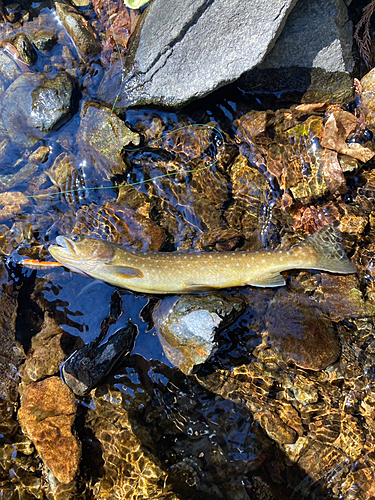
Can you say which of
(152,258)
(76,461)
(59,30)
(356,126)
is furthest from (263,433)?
(59,30)

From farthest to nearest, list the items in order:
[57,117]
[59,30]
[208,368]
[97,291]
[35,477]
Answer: [59,30] → [57,117] → [97,291] → [208,368] → [35,477]

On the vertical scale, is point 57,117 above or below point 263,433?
above

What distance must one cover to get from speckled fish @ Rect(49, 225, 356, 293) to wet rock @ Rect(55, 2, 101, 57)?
393cm

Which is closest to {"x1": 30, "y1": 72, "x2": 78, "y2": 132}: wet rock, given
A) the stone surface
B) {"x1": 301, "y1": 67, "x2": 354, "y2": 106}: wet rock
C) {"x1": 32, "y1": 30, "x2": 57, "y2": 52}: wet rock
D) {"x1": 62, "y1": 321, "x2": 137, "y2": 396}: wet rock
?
{"x1": 32, "y1": 30, "x2": 57, "y2": 52}: wet rock

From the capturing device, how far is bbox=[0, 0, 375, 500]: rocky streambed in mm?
4184

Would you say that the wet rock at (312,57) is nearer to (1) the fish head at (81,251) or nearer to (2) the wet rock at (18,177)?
(1) the fish head at (81,251)

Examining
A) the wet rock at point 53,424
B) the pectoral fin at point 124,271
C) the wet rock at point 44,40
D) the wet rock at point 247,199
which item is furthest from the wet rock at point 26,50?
the wet rock at point 53,424

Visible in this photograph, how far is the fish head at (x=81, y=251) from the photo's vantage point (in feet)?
15.8

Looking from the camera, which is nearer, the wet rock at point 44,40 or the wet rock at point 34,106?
the wet rock at point 34,106

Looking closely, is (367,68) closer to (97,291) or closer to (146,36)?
(146,36)

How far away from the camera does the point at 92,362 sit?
4379mm

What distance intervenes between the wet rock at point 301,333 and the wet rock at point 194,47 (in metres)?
3.73

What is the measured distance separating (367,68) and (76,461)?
A: 772cm

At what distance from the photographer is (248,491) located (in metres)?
3.93
